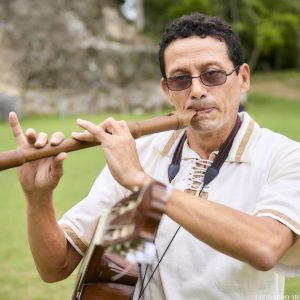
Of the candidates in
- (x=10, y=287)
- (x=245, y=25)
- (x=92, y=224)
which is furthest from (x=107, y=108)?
(x=92, y=224)

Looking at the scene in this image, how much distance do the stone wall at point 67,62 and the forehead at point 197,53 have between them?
18.2 m

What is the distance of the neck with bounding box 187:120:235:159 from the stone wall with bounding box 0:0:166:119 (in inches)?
715

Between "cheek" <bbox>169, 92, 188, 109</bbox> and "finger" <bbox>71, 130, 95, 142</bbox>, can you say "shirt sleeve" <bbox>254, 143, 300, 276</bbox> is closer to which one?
"cheek" <bbox>169, 92, 188, 109</bbox>

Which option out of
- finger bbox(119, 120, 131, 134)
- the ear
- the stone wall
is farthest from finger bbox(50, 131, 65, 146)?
the stone wall

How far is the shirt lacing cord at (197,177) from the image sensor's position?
2.39 m

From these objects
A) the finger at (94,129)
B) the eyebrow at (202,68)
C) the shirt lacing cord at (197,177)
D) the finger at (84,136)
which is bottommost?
the shirt lacing cord at (197,177)

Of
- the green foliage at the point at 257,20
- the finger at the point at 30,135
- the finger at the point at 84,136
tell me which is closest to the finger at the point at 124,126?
the finger at the point at 84,136

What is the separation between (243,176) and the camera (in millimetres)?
2328

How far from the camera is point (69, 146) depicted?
2170 millimetres

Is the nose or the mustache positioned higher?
the nose

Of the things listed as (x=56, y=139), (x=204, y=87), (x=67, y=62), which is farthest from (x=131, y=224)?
(x=67, y=62)

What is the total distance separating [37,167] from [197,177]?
0.69 meters

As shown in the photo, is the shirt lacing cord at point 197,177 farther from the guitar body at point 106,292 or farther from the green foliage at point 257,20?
the green foliage at point 257,20

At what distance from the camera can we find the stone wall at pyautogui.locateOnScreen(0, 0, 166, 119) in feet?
69.4
